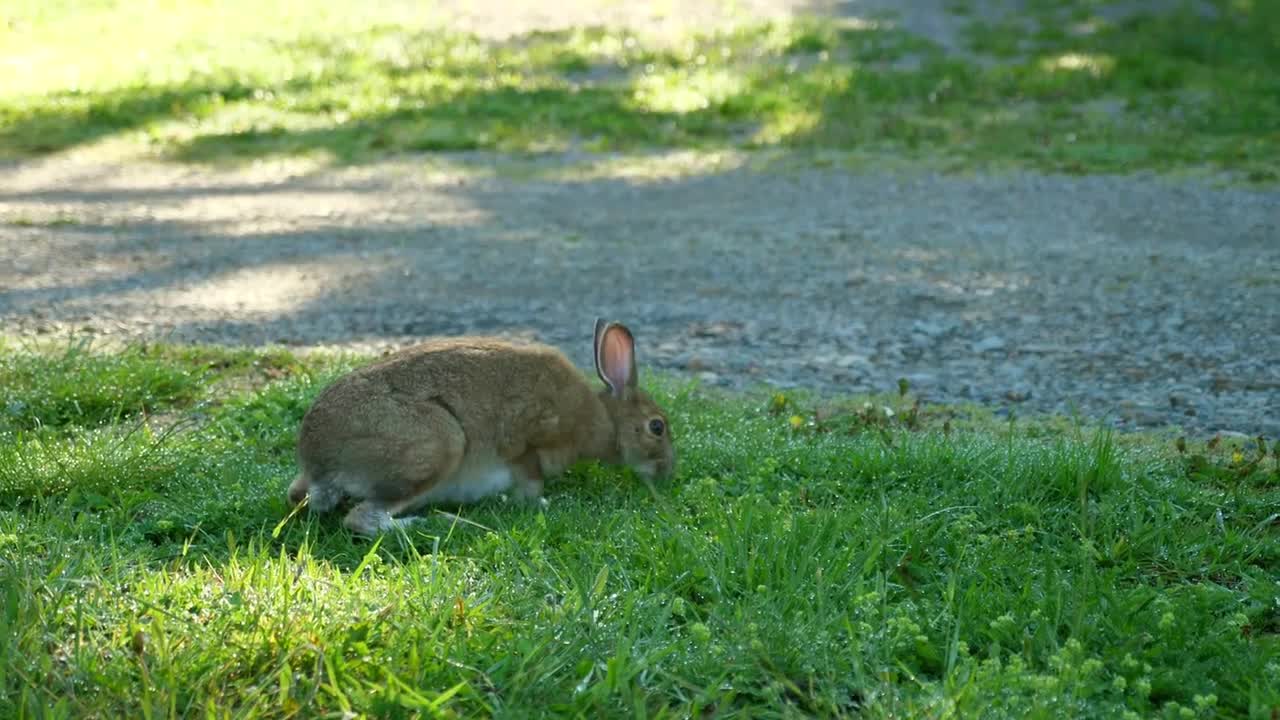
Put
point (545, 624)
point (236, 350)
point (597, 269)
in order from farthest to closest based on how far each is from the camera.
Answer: point (597, 269) → point (236, 350) → point (545, 624)

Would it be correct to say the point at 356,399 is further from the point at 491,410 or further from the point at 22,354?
the point at 22,354

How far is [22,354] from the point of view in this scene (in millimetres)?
6895

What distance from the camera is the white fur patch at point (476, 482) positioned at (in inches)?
207

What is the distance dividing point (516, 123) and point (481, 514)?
33.2 ft

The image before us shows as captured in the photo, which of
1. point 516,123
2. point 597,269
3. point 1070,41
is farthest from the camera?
point 1070,41

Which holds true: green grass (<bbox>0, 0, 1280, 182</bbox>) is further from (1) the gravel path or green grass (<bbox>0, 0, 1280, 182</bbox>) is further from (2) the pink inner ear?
(2) the pink inner ear

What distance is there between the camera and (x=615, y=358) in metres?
5.95

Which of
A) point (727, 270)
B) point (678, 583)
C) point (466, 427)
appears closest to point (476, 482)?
point (466, 427)

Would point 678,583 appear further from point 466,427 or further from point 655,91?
point 655,91

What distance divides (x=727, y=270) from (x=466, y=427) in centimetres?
466

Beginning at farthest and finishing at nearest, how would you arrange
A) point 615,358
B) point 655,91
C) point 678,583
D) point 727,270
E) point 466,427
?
point 655,91 < point 727,270 < point 615,358 < point 466,427 < point 678,583

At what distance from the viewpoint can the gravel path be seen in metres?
7.47

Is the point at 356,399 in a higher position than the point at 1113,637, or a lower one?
higher

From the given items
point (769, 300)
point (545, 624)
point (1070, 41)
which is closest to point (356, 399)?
point (545, 624)
